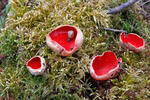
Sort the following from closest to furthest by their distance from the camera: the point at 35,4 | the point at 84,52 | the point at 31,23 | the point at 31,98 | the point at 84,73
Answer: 1. the point at 31,98
2. the point at 84,73
3. the point at 84,52
4. the point at 31,23
5. the point at 35,4

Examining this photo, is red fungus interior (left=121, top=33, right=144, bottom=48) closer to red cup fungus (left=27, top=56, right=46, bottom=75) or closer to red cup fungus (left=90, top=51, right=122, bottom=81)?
red cup fungus (left=90, top=51, right=122, bottom=81)

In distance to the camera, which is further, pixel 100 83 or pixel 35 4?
pixel 35 4

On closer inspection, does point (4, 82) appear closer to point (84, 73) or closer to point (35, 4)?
point (84, 73)

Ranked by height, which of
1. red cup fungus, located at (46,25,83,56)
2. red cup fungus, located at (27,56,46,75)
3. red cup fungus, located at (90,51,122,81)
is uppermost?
red cup fungus, located at (46,25,83,56)

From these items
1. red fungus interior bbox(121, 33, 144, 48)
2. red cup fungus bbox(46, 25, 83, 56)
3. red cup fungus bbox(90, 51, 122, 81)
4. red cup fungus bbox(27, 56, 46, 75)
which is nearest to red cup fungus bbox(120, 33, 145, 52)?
red fungus interior bbox(121, 33, 144, 48)

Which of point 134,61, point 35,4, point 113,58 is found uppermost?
point 35,4

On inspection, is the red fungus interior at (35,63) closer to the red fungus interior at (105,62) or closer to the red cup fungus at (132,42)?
the red fungus interior at (105,62)

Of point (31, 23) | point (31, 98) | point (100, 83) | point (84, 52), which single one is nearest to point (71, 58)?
point (84, 52)
